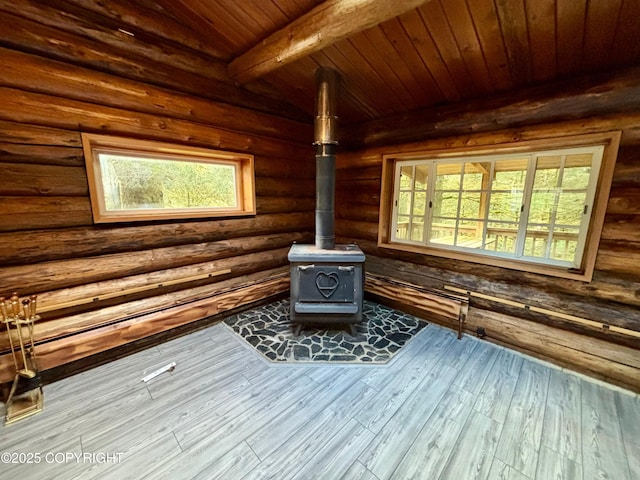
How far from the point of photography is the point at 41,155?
187cm

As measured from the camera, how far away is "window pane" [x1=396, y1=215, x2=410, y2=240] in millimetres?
3382

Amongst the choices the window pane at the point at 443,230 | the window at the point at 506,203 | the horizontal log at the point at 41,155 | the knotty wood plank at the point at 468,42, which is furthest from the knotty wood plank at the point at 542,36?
the horizontal log at the point at 41,155

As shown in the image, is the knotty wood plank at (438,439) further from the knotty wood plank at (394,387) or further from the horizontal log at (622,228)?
the horizontal log at (622,228)

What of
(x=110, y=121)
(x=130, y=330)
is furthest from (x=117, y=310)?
(x=110, y=121)

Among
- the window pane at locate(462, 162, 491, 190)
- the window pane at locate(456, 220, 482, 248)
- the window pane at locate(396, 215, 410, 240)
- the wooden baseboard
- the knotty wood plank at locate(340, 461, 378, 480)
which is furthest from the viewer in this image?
the window pane at locate(396, 215, 410, 240)

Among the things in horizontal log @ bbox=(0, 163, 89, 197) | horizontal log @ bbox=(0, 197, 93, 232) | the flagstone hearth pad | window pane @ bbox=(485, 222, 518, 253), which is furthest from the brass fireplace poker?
window pane @ bbox=(485, 222, 518, 253)

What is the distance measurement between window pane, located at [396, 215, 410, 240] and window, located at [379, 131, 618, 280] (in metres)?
0.01

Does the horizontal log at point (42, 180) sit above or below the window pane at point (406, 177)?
below

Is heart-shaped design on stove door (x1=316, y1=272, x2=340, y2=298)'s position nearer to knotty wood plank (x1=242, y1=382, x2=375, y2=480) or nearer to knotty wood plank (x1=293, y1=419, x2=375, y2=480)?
knotty wood plank (x1=242, y1=382, x2=375, y2=480)

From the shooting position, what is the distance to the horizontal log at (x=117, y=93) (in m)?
1.76

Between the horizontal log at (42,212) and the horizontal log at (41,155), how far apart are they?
0.87ft

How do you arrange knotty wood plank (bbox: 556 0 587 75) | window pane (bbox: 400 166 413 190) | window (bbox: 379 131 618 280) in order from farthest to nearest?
window pane (bbox: 400 166 413 190) → window (bbox: 379 131 618 280) → knotty wood plank (bbox: 556 0 587 75)

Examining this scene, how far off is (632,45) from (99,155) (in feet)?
13.4

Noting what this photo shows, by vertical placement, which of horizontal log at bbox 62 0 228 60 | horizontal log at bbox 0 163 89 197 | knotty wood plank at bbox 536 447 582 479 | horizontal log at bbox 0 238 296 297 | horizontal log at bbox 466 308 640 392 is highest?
horizontal log at bbox 62 0 228 60
